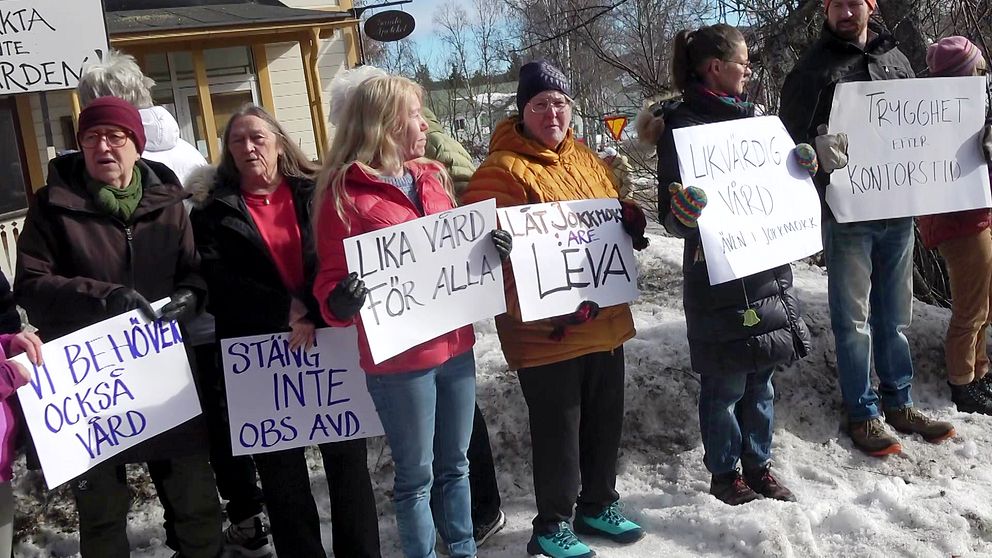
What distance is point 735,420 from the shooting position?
3.34 metres

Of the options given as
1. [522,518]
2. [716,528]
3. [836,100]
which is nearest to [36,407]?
[522,518]

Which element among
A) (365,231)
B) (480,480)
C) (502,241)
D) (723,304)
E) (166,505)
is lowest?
(480,480)

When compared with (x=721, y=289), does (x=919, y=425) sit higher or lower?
lower

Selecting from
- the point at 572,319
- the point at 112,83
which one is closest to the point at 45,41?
the point at 112,83

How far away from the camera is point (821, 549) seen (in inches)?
119

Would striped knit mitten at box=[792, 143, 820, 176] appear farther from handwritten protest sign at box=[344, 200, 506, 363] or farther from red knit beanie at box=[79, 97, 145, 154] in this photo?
red knit beanie at box=[79, 97, 145, 154]

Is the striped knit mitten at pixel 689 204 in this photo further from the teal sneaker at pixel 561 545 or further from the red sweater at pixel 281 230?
the red sweater at pixel 281 230

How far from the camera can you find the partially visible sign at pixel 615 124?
658 centimetres

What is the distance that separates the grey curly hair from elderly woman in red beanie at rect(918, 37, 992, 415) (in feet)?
12.7

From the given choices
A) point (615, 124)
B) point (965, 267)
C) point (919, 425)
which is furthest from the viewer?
point (615, 124)

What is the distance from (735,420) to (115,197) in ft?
8.49

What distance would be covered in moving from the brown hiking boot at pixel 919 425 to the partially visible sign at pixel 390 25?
9.99 m

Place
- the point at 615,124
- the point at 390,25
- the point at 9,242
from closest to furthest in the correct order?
the point at 615,124 < the point at 9,242 < the point at 390,25

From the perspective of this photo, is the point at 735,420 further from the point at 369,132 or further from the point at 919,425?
the point at 369,132
